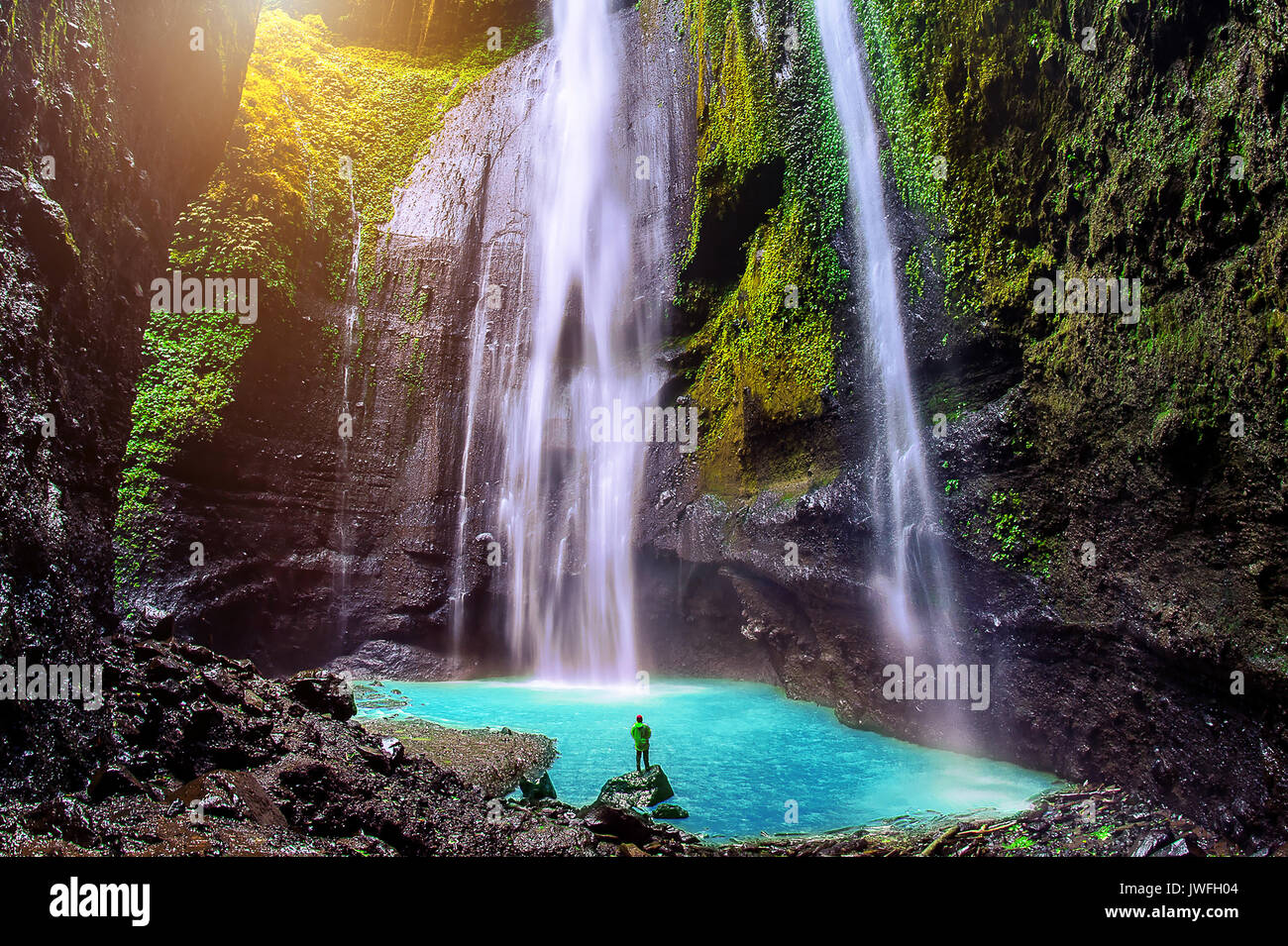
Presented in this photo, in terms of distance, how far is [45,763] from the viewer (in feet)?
14.2

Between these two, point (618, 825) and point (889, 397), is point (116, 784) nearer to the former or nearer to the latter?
point (618, 825)

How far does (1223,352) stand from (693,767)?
7.11 metres

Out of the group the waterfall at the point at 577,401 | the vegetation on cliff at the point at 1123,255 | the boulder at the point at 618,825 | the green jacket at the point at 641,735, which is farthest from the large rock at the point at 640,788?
the waterfall at the point at 577,401

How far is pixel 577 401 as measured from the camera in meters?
17.7

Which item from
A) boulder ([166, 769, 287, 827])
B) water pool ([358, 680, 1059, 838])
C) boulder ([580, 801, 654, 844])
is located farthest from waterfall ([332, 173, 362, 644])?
boulder ([166, 769, 287, 827])

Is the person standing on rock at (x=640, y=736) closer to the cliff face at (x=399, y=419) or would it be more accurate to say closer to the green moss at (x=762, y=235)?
the green moss at (x=762, y=235)

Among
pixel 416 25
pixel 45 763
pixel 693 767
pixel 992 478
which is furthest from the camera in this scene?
pixel 416 25

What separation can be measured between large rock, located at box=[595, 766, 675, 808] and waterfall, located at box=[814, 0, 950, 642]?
5.03m

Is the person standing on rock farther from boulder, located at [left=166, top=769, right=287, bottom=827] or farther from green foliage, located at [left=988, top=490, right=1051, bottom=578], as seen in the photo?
green foliage, located at [left=988, top=490, right=1051, bottom=578]

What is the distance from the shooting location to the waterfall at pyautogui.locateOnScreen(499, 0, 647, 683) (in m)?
16.4

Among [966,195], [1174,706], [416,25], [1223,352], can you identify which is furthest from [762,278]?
[416,25]

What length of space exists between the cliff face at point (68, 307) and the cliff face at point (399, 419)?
890cm

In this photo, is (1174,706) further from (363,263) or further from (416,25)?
(416,25)

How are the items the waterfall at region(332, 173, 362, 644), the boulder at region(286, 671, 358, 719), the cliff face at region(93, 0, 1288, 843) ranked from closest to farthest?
the cliff face at region(93, 0, 1288, 843)
the boulder at region(286, 671, 358, 719)
the waterfall at region(332, 173, 362, 644)
